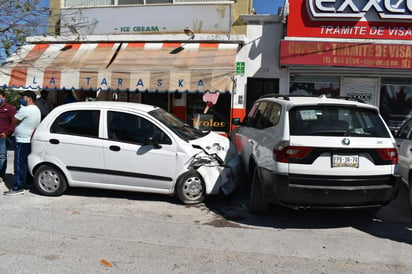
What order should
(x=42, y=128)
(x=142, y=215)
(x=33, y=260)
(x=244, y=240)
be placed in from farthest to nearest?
(x=42, y=128) → (x=142, y=215) → (x=244, y=240) → (x=33, y=260)

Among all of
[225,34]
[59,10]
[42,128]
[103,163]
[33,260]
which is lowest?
[33,260]

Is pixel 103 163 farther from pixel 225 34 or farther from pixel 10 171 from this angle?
pixel 225 34

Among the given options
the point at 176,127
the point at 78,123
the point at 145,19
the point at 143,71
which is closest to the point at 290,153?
the point at 176,127

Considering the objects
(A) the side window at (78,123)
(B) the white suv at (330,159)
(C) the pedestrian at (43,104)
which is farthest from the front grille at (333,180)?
(C) the pedestrian at (43,104)

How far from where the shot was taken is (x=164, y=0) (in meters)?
11.4

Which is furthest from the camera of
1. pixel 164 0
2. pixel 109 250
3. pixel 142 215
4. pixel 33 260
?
pixel 164 0

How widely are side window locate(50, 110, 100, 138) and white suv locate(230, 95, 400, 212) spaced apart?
297cm

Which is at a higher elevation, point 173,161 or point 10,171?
point 173,161

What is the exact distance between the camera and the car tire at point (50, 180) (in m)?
5.99

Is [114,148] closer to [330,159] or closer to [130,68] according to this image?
[330,159]

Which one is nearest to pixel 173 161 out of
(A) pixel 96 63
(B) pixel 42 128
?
(B) pixel 42 128

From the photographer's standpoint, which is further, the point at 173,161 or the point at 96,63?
the point at 96,63

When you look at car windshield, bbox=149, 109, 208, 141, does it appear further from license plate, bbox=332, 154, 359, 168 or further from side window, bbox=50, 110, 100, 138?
license plate, bbox=332, 154, 359, 168

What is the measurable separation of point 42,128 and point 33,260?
293 centimetres
